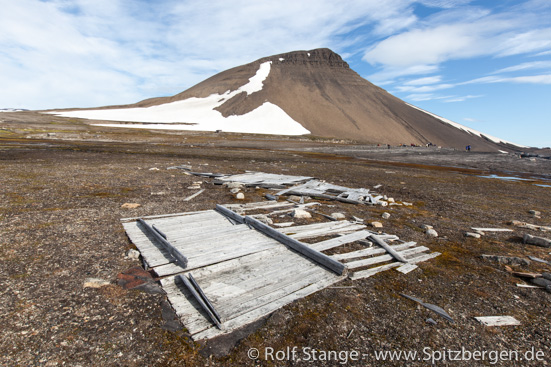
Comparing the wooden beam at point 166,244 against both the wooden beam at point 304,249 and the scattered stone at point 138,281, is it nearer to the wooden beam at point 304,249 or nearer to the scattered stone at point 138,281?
the scattered stone at point 138,281

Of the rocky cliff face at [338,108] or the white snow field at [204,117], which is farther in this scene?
the rocky cliff face at [338,108]

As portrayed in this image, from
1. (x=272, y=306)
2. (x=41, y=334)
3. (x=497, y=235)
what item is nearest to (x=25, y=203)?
(x=41, y=334)

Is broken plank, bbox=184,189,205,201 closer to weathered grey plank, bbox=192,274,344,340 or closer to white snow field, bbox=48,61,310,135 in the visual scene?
weathered grey plank, bbox=192,274,344,340

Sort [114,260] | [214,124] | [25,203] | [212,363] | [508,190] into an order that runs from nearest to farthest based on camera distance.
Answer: [212,363], [114,260], [25,203], [508,190], [214,124]

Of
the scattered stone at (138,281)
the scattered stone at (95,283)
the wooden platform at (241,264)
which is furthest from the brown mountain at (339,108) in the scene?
the scattered stone at (95,283)

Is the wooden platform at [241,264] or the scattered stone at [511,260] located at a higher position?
the scattered stone at [511,260]

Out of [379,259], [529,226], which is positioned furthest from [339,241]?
[529,226]

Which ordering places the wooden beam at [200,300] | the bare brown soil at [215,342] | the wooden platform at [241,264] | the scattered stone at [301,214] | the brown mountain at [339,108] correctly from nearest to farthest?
the bare brown soil at [215,342] → the wooden beam at [200,300] → the wooden platform at [241,264] → the scattered stone at [301,214] → the brown mountain at [339,108]

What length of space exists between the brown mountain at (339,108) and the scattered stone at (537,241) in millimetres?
128231

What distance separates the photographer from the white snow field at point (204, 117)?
129250mm

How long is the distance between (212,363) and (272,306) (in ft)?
4.76

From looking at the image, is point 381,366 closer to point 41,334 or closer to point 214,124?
point 41,334

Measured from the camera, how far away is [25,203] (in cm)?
1052

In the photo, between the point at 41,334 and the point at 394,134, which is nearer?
the point at 41,334
